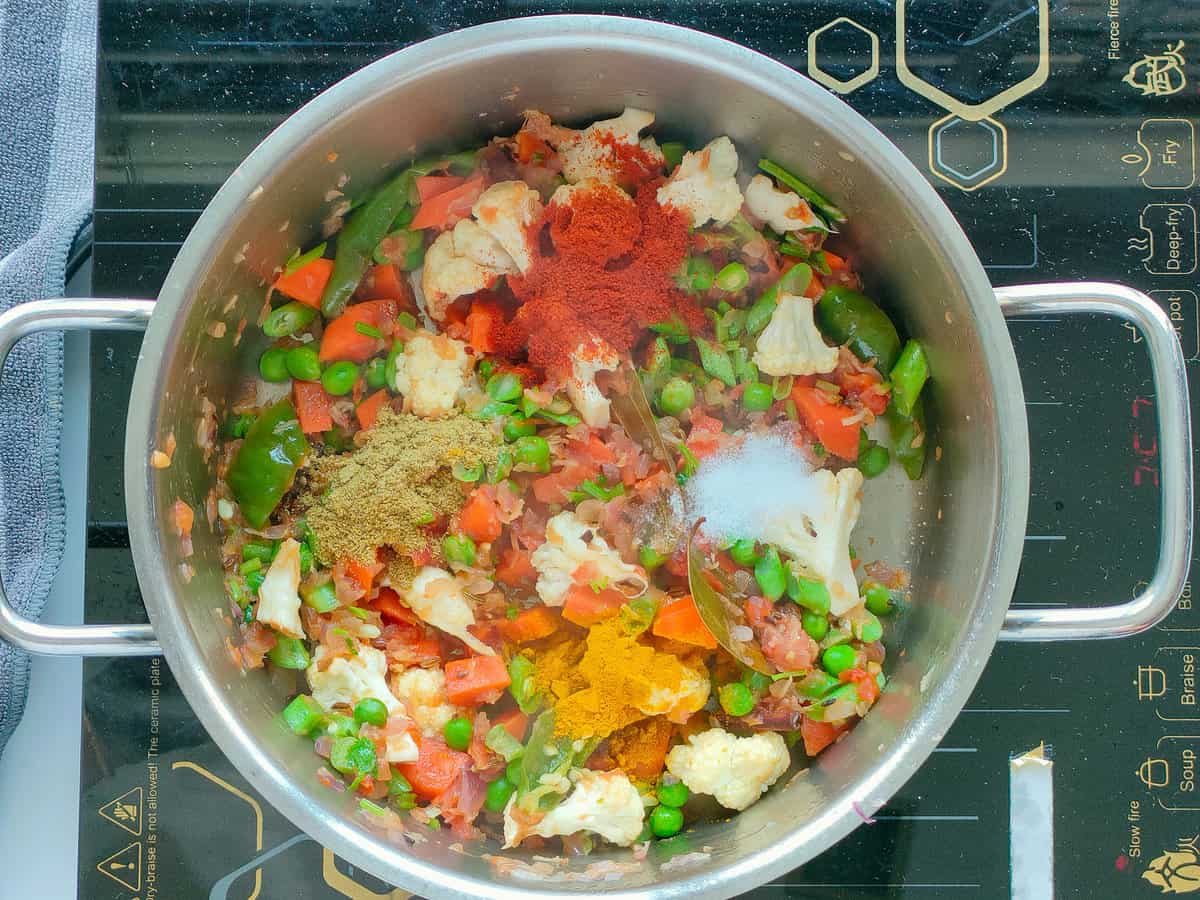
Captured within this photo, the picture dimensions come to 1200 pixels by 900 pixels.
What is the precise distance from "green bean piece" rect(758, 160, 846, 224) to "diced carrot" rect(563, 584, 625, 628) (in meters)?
0.74

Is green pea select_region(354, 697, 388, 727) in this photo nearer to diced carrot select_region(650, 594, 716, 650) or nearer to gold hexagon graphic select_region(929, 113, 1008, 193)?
diced carrot select_region(650, 594, 716, 650)

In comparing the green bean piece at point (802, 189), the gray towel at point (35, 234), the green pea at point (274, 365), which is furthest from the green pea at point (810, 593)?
the gray towel at point (35, 234)

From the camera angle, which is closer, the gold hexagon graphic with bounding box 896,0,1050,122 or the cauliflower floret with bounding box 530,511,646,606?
the cauliflower floret with bounding box 530,511,646,606

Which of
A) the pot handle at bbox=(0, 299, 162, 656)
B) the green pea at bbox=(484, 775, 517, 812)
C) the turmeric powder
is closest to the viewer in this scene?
the pot handle at bbox=(0, 299, 162, 656)

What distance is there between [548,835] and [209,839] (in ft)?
2.03

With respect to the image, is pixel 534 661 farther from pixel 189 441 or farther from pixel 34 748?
pixel 34 748

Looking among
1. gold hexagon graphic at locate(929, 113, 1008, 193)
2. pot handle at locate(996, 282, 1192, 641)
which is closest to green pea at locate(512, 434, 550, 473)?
pot handle at locate(996, 282, 1192, 641)

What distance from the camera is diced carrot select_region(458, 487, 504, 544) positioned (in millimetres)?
1672

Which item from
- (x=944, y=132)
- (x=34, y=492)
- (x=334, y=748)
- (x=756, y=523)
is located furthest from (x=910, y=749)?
(x=34, y=492)

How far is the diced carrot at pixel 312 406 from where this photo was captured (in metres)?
1.75

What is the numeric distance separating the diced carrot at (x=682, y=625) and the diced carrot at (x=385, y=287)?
2.29ft

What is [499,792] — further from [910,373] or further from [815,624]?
[910,373]

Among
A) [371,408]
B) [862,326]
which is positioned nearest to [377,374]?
[371,408]

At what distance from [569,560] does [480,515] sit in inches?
6.6
